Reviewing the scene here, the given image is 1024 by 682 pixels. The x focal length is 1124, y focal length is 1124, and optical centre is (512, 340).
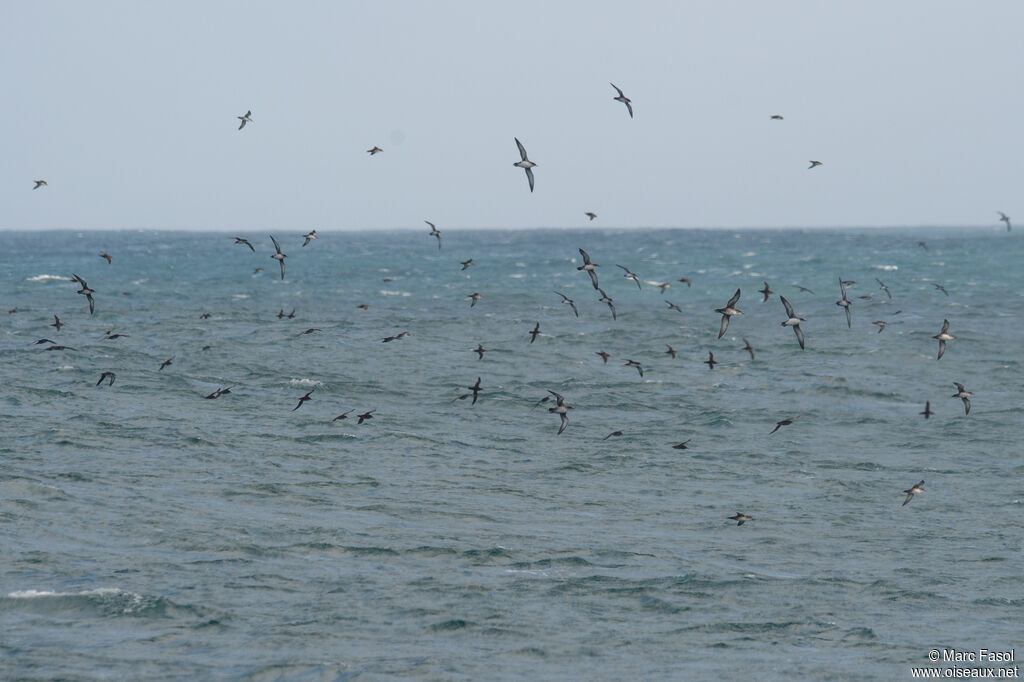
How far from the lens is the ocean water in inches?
684

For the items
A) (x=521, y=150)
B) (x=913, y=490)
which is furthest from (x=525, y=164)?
(x=913, y=490)

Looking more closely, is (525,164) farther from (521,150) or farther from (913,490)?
(913,490)

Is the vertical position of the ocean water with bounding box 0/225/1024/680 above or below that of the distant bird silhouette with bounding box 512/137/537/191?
below

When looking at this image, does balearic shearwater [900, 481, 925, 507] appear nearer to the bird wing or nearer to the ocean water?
the ocean water

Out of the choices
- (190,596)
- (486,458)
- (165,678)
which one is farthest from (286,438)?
(165,678)

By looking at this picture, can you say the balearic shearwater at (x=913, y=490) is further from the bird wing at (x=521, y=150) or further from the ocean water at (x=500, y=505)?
the bird wing at (x=521, y=150)

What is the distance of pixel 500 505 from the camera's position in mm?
25625

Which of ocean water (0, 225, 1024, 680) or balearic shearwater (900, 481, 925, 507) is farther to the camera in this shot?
balearic shearwater (900, 481, 925, 507)

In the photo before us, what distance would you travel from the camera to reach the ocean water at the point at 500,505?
57.0 ft

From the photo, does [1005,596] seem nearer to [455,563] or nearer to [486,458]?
[455,563]

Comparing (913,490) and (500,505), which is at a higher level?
(913,490)

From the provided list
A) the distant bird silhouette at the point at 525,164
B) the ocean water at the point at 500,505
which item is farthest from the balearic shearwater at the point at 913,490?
the distant bird silhouette at the point at 525,164

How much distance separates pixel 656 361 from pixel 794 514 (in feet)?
75.4

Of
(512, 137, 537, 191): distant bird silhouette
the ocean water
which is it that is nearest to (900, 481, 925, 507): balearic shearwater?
the ocean water
